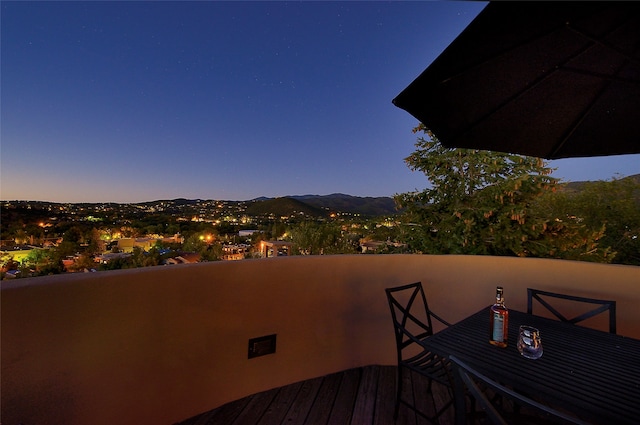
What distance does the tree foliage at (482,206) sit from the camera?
13.5ft

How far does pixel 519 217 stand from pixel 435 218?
3.69ft

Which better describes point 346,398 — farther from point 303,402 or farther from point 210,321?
point 210,321

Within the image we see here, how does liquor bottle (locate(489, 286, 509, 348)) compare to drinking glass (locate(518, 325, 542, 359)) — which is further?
liquor bottle (locate(489, 286, 509, 348))

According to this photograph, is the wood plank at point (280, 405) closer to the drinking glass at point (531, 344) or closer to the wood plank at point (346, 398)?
the wood plank at point (346, 398)

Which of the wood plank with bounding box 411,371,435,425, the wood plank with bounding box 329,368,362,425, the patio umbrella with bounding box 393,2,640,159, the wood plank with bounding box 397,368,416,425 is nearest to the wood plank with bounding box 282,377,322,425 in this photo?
the wood plank with bounding box 329,368,362,425

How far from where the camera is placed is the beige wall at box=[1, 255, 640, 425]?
1.54m

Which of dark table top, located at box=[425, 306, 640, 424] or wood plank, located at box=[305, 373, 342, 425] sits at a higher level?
dark table top, located at box=[425, 306, 640, 424]

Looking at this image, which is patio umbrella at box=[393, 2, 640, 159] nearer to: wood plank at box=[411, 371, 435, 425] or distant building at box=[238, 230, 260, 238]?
wood plank at box=[411, 371, 435, 425]

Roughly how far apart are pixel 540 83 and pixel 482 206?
9.75 ft

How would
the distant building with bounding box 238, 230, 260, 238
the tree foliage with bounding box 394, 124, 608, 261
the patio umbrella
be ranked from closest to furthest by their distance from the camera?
the patio umbrella → the tree foliage with bounding box 394, 124, 608, 261 → the distant building with bounding box 238, 230, 260, 238

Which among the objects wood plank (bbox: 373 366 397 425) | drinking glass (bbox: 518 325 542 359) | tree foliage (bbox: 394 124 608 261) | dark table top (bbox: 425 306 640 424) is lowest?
wood plank (bbox: 373 366 397 425)

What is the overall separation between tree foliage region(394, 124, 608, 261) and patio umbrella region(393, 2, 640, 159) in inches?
91.0

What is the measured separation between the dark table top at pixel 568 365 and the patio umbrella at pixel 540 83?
1146 mm

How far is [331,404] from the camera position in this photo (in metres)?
2.27
